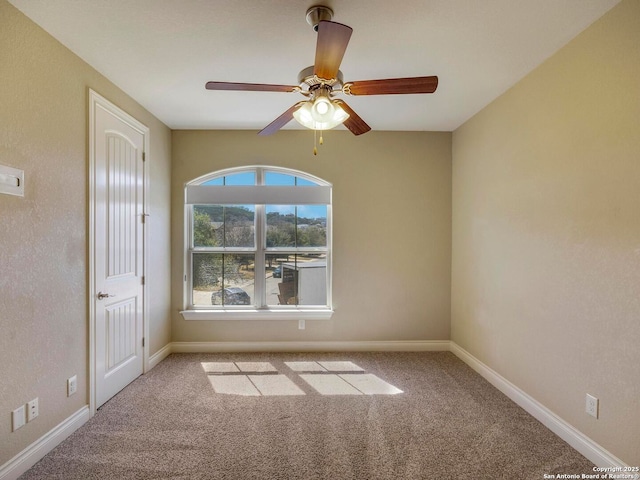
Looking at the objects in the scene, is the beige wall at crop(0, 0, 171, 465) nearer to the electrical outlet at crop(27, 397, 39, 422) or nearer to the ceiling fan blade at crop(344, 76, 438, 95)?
the electrical outlet at crop(27, 397, 39, 422)

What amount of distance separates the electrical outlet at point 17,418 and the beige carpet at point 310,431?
290mm

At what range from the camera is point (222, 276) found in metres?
4.06

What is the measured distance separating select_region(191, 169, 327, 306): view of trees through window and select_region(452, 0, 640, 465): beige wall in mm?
1971

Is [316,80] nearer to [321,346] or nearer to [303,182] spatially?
[303,182]

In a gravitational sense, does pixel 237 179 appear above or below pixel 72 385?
above

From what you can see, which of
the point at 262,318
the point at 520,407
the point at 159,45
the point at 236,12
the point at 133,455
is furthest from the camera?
the point at 262,318

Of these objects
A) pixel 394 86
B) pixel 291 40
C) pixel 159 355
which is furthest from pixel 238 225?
pixel 394 86

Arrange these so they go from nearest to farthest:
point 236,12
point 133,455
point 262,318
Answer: point 236,12 < point 133,455 < point 262,318

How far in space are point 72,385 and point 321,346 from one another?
2.39 metres

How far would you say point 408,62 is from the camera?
243 centimetres

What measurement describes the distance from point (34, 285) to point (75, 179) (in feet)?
2.56

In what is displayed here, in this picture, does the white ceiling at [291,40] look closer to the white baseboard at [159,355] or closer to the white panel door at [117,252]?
the white panel door at [117,252]

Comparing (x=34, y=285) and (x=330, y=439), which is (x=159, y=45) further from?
(x=330, y=439)

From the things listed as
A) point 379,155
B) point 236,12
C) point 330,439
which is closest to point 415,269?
point 379,155
